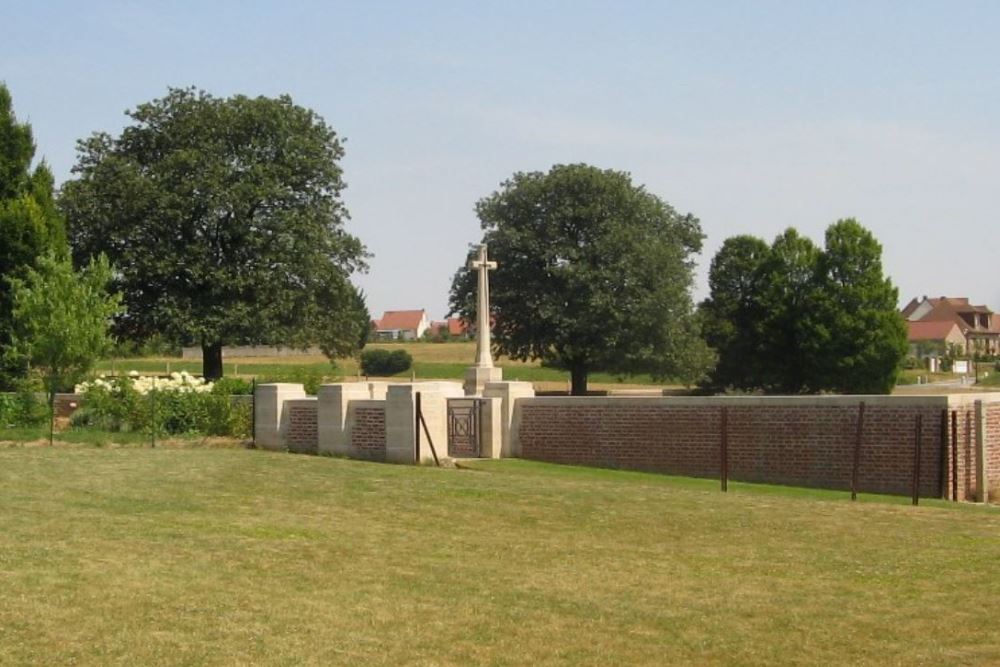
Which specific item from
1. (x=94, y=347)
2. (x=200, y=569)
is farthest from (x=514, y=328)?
(x=200, y=569)

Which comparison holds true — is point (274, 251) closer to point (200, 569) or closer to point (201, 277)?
point (201, 277)

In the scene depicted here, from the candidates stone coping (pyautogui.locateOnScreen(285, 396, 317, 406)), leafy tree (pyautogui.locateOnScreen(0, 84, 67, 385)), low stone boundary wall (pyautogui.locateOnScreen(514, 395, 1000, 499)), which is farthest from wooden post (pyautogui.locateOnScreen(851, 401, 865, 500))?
leafy tree (pyautogui.locateOnScreen(0, 84, 67, 385))

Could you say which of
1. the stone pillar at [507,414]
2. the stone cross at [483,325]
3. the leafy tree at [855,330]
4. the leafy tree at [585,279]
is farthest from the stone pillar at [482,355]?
the leafy tree at [855,330]

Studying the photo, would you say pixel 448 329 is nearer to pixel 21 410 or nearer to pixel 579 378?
pixel 579 378

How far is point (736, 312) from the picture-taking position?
65750 mm

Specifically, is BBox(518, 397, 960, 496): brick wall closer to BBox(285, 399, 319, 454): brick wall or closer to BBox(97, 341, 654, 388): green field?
BBox(285, 399, 319, 454): brick wall

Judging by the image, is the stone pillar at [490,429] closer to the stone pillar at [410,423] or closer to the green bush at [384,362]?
the stone pillar at [410,423]

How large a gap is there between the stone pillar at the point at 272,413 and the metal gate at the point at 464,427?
12.7 ft

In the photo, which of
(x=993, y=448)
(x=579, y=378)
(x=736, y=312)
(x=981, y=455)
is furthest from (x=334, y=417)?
(x=736, y=312)

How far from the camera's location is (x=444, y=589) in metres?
11.3

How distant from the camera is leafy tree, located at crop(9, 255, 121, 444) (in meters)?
28.2

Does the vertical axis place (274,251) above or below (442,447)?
above

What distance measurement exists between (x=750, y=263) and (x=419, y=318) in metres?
109

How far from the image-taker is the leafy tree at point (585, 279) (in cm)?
5394
